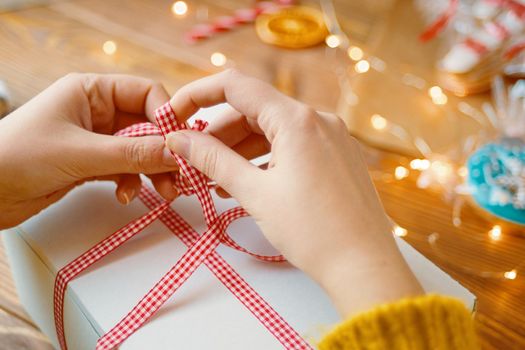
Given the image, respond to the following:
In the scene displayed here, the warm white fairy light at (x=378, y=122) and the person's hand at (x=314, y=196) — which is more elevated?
the person's hand at (x=314, y=196)

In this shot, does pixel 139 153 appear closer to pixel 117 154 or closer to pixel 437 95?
pixel 117 154

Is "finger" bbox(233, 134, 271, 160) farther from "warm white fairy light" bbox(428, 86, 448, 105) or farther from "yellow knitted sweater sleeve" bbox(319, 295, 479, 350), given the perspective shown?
"warm white fairy light" bbox(428, 86, 448, 105)

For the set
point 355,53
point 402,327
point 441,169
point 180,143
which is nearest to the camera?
point 402,327

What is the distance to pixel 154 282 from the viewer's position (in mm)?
559

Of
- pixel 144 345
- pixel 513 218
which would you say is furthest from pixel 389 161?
pixel 144 345

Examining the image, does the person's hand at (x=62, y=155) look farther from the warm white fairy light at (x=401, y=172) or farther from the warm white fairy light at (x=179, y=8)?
the warm white fairy light at (x=179, y=8)

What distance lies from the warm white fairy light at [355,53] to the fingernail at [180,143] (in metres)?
→ 0.71

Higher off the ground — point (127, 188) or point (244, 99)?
point (244, 99)

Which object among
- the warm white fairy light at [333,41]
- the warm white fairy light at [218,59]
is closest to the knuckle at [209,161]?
the warm white fairy light at [218,59]

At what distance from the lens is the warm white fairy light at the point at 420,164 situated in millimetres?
930

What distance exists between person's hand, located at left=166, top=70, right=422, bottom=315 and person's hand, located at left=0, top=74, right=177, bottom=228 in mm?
64

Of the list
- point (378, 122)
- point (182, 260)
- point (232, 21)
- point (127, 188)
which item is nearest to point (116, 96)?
point (127, 188)

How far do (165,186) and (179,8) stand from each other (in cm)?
76

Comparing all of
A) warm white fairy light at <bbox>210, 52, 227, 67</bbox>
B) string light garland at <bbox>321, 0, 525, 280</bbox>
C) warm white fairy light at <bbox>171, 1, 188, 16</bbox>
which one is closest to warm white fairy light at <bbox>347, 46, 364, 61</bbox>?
string light garland at <bbox>321, 0, 525, 280</bbox>
